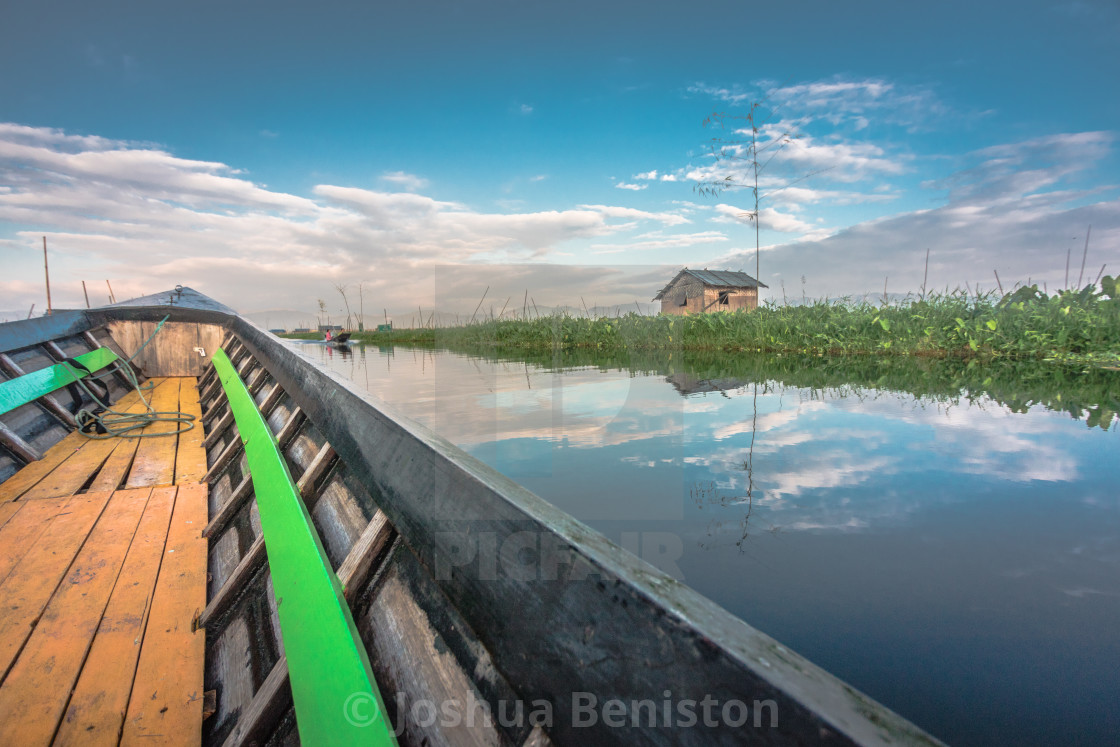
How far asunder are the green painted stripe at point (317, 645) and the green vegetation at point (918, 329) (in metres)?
9.44

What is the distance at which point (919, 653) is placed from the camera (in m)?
1.41

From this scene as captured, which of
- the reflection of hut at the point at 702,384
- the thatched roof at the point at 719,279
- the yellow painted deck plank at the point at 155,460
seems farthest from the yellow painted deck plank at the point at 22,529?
the thatched roof at the point at 719,279

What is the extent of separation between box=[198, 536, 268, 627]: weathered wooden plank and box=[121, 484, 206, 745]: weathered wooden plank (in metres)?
0.04

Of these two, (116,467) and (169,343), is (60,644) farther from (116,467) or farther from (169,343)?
(169,343)

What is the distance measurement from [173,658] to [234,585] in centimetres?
17

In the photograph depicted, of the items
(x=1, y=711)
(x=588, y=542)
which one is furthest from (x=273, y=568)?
(x=588, y=542)

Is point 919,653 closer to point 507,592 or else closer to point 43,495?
point 507,592

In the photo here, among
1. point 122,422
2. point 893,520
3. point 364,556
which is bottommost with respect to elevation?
point 893,520

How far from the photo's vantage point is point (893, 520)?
223cm

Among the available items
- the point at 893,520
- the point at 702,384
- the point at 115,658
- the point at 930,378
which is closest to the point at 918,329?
the point at 930,378

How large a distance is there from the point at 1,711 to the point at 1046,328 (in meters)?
10.3

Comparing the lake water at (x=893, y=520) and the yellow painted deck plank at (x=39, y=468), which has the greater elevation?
the yellow painted deck plank at (x=39, y=468)

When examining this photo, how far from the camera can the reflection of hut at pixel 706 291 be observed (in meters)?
29.2

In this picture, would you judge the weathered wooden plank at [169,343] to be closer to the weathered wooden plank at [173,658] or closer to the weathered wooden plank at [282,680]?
the weathered wooden plank at [173,658]
